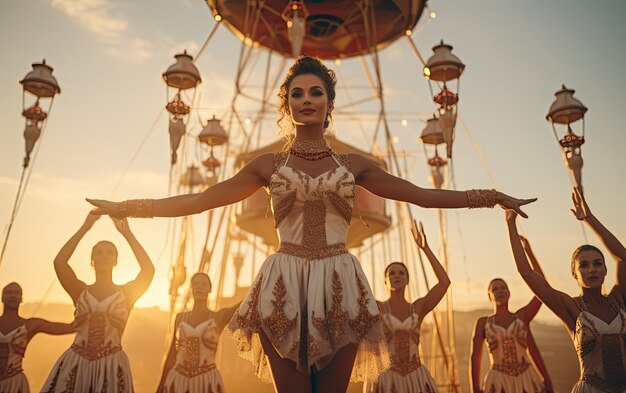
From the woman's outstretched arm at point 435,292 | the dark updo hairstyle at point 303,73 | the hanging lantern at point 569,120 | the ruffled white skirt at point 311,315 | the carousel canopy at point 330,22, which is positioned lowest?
the ruffled white skirt at point 311,315

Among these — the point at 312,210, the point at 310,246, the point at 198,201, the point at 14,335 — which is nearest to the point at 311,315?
the point at 310,246

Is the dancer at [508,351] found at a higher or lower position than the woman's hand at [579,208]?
lower

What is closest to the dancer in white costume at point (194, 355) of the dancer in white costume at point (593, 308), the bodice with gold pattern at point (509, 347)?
the bodice with gold pattern at point (509, 347)

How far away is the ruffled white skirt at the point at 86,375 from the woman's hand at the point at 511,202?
3.67 m

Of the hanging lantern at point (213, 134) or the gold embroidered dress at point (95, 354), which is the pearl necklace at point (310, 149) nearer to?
the gold embroidered dress at point (95, 354)

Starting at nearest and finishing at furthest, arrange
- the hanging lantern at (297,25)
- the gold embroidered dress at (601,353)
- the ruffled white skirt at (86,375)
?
the gold embroidered dress at (601,353)
the ruffled white skirt at (86,375)
the hanging lantern at (297,25)

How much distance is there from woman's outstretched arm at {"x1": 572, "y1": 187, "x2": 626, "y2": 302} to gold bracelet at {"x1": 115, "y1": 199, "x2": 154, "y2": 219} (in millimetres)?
3043

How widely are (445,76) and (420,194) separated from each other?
218 inches

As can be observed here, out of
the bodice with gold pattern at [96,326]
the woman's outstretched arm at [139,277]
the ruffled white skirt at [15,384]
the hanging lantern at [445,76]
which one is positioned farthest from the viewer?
the hanging lantern at [445,76]

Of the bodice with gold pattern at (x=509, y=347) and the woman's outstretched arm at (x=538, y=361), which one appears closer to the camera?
the woman's outstretched arm at (x=538, y=361)

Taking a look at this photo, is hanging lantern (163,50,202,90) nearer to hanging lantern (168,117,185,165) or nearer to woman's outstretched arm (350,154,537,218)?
hanging lantern (168,117,185,165)

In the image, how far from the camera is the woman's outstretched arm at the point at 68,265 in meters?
4.67

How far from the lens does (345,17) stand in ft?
42.8

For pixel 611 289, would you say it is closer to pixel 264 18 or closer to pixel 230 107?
pixel 230 107
